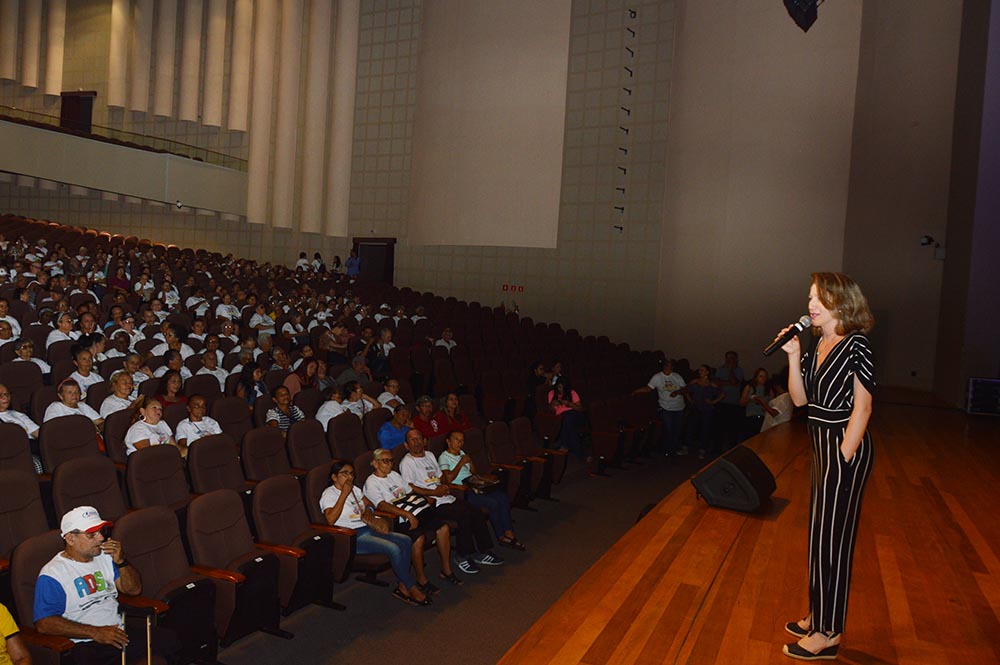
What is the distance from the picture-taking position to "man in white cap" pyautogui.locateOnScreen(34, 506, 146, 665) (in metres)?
2.53

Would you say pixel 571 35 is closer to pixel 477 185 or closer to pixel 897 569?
pixel 477 185

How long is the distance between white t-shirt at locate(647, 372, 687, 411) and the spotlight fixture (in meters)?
4.69

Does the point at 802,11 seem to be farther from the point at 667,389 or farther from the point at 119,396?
the point at 119,396

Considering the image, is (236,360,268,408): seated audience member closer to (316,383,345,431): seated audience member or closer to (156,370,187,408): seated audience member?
(316,383,345,431): seated audience member

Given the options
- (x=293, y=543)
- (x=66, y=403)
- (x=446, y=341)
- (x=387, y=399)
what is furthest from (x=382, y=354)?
(x=293, y=543)

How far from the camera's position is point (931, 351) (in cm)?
992

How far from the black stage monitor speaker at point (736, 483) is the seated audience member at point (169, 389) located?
3280mm

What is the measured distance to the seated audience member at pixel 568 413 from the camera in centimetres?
696

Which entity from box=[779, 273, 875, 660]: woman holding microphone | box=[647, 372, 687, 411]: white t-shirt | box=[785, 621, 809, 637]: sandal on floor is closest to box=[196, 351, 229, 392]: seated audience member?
box=[647, 372, 687, 411]: white t-shirt

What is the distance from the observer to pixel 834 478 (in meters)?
1.89

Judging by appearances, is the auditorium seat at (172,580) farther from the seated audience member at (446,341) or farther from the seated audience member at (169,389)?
the seated audience member at (446,341)

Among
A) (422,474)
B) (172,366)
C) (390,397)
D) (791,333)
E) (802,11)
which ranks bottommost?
(422,474)

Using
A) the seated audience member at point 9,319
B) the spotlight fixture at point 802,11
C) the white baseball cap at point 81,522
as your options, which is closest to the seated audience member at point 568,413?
the seated audience member at point 9,319

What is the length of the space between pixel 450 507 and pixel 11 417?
7.91 ft
